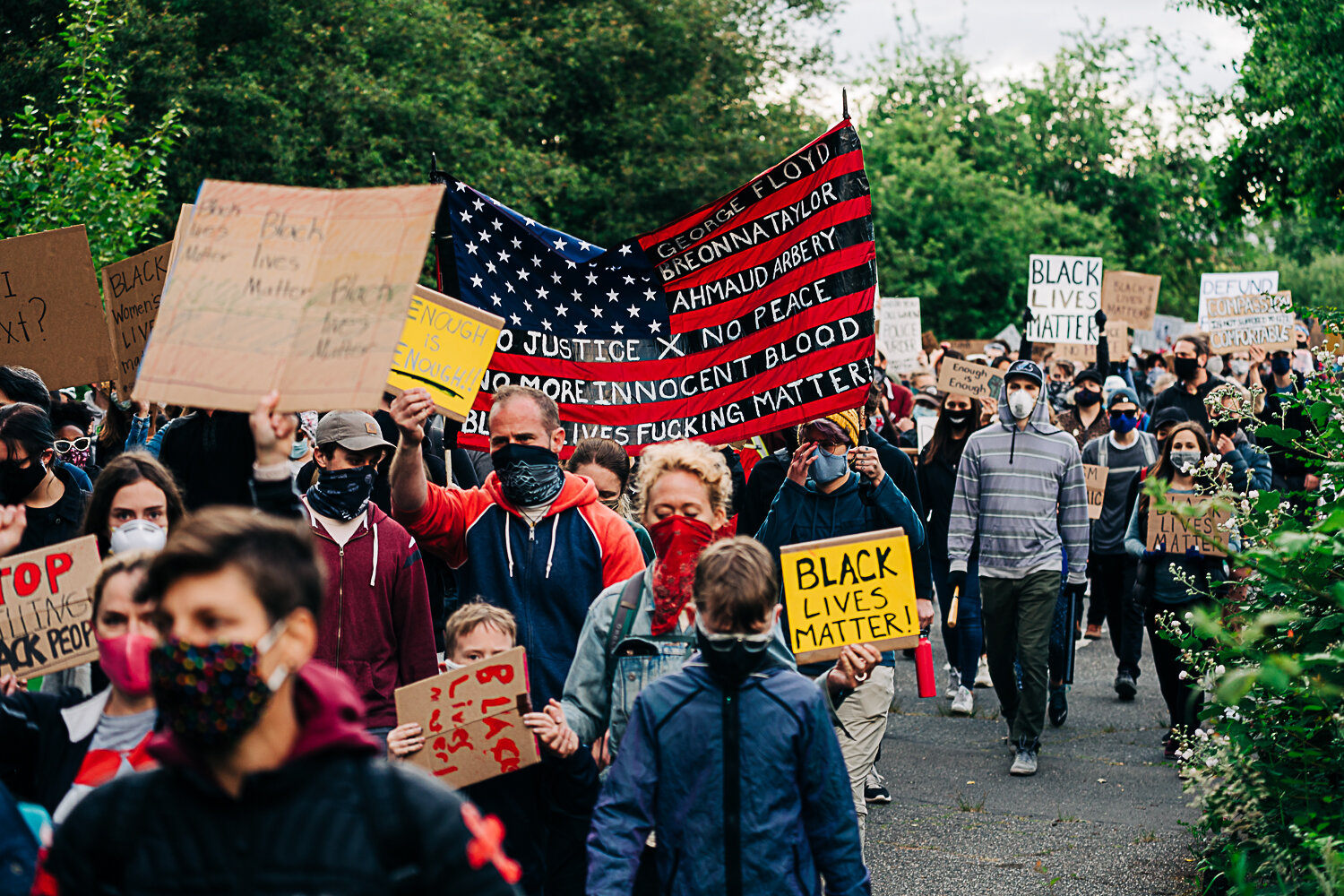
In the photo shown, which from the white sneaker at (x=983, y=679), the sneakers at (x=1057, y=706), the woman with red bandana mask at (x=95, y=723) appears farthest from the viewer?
the white sneaker at (x=983, y=679)

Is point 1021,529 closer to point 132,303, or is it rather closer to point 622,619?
point 622,619

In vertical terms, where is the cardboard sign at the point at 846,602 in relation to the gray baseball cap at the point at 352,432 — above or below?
below

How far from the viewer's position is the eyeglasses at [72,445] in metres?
7.57

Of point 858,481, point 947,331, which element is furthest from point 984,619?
point 947,331

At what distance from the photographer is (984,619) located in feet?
27.5

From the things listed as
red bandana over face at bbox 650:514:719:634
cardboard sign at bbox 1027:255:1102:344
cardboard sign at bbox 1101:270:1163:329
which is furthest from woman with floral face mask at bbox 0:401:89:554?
cardboard sign at bbox 1101:270:1163:329

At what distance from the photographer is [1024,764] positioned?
7875 mm

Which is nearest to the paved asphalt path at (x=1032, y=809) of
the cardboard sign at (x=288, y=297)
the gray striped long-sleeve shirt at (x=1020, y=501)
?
the gray striped long-sleeve shirt at (x=1020, y=501)

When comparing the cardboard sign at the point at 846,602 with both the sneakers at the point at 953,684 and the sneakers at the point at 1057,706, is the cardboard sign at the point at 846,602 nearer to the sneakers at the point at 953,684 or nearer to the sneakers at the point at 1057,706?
the sneakers at the point at 1057,706

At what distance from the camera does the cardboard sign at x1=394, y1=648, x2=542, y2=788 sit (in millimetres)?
3947

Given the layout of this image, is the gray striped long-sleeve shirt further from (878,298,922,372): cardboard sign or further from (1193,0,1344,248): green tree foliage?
(1193,0,1344,248): green tree foliage

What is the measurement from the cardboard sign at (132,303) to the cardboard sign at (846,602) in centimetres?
400

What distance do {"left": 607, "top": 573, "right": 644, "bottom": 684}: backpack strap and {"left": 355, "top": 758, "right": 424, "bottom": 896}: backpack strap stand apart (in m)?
2.00

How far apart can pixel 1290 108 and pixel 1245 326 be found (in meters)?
5.29
